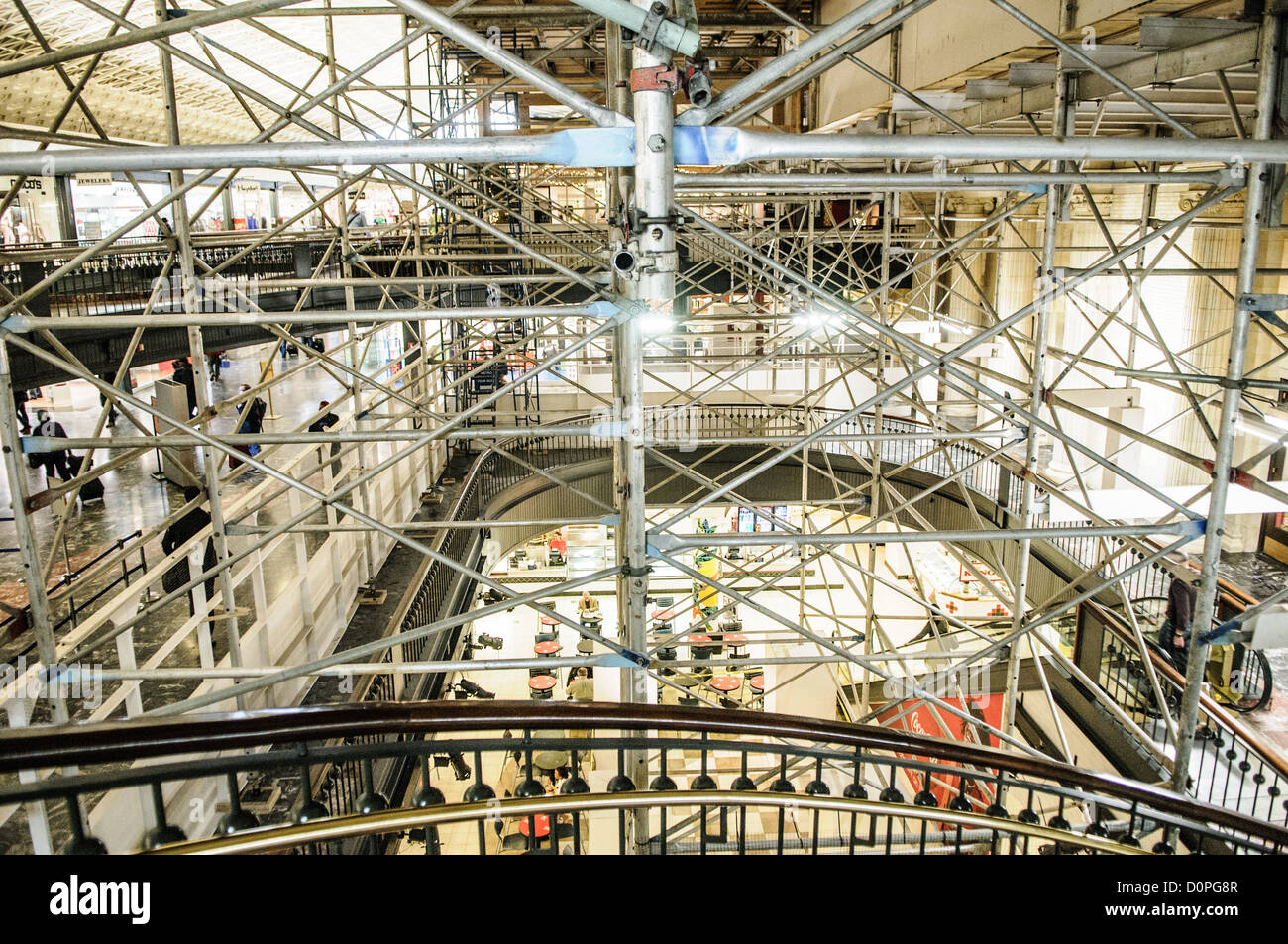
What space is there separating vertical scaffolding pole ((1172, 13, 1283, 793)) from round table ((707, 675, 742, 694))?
26.5ft

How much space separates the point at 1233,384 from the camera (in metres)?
4.18

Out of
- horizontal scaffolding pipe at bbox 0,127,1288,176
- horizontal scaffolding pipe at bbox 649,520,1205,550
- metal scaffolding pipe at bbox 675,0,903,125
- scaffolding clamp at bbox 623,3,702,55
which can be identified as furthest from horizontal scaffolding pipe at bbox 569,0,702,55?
horizontal scaffolding pipe at bbox 649,520,1205,550

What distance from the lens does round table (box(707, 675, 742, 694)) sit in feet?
40.9

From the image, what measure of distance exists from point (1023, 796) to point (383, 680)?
7558mm

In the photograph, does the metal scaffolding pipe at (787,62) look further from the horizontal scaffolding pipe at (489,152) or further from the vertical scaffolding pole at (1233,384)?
the vertical scaffolding pole at (1233,384)

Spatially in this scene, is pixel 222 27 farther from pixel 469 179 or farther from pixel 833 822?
pixel 833 822

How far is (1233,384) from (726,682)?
9.41 m

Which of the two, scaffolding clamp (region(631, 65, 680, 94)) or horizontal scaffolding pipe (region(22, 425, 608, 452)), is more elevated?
scaffolding clamp (region(631, 65, 680, 94))

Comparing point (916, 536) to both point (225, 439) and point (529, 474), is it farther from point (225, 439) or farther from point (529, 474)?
point (529, 474)

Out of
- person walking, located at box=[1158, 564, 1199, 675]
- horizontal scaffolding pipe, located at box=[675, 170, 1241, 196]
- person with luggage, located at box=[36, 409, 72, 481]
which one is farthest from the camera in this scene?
person with luggage, located at box=[36, 409, 72, 481]

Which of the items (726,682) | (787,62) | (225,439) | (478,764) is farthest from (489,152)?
(726,682)

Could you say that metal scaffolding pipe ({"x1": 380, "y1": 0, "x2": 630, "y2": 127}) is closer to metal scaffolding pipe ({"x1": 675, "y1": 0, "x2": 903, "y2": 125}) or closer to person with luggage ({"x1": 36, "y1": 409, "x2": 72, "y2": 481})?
metal scaffolding pipe ({"x1": 675, "y1": 0, "x2": 903, "y2": 125})

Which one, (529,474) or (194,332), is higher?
(194,332)

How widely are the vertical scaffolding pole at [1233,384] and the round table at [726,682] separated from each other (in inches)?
318
